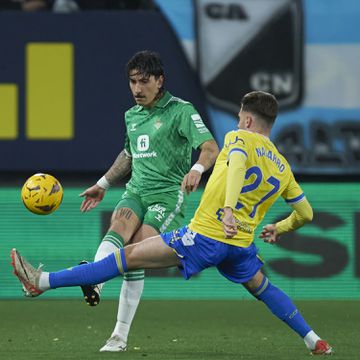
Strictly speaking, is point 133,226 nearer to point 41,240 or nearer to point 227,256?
point 227,256

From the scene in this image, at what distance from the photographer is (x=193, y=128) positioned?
28.8 ft

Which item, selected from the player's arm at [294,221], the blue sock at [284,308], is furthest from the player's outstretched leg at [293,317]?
the player's arm at [294,221]

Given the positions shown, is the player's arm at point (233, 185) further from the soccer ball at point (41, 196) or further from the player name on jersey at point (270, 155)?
the soccer ball at point (41, 196)

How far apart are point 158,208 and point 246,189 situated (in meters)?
1.17

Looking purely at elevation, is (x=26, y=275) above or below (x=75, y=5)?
below

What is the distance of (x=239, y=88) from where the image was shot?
45.8 feet

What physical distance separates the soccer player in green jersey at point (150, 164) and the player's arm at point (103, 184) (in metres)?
0.20

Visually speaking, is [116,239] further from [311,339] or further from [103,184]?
[311,339]

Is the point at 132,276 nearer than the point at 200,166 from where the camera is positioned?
No

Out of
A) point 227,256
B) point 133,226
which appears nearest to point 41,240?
point 133,226

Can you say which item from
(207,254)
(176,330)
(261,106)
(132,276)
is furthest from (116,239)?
(176,330)

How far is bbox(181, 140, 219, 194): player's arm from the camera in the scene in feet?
26.6

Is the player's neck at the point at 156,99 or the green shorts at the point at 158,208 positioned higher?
the player's neck at the point at 156,99

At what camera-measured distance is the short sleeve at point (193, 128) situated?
870 cm
